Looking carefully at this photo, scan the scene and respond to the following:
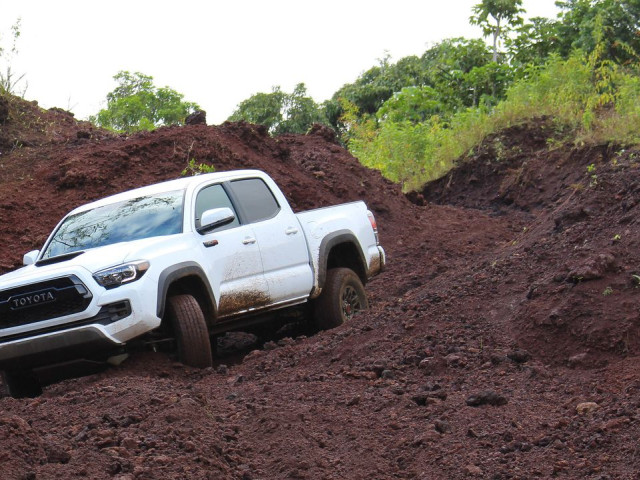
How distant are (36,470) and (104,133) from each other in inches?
532

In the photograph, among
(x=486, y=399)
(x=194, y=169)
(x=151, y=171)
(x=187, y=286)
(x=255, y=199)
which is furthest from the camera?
(x=194, y=169)

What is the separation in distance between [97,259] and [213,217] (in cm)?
122

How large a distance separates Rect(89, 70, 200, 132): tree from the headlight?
24.1 metres

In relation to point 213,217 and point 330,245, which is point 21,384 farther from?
point 330,245

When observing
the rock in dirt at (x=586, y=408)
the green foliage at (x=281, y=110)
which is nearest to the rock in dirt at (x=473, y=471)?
the rock in dirt at (x=586, y=408)

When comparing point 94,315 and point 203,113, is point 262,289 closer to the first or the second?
point 94,315

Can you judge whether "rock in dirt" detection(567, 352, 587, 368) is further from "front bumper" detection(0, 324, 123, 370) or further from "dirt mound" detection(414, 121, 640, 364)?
"front bumper" detection(0, 324, 123, 370)

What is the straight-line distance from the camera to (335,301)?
10711mm

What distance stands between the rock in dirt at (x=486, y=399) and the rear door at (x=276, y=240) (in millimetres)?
3591

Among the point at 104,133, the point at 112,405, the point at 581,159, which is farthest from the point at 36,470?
the point at 581,159

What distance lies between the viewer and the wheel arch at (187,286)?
8438 millimetres

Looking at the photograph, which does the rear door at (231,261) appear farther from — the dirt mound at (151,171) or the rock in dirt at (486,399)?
the dirt mound at (151,171)

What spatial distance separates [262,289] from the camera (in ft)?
31.9

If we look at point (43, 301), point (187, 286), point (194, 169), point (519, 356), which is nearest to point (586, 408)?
point (519, 356)
